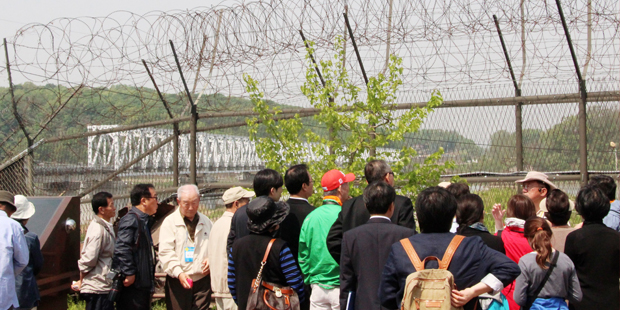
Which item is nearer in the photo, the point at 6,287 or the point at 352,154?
the point at 6,287

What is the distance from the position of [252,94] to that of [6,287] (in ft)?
9.32

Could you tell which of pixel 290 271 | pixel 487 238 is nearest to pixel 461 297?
pixel 487 238

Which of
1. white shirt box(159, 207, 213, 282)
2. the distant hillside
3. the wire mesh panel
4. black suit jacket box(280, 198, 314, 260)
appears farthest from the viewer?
the wire mesh panel

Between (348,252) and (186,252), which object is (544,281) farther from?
(186,252)

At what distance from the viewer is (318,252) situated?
14.5ft

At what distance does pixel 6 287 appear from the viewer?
4.72 meters

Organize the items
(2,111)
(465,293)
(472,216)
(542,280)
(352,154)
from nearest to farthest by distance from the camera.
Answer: (465,293) → (542,280) → (472,216) → (352,154) → (2,111)

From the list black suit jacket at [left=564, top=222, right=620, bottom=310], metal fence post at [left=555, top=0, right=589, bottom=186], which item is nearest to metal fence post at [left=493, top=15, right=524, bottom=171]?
metal fence post at [left=555, top=0, right=589, bottom=186]

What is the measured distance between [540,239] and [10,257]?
392cm

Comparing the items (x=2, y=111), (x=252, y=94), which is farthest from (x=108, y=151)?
(x=252, y=94)

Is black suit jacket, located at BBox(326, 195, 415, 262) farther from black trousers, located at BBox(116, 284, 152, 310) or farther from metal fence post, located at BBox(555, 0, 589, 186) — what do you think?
metal fence post, located at BBox(555, 0, 589, 186)

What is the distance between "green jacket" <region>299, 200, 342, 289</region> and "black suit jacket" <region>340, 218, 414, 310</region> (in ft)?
1.95

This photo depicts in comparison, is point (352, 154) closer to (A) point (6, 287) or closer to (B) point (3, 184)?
(A) point (6, 287)

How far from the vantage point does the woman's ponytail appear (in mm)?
3834
